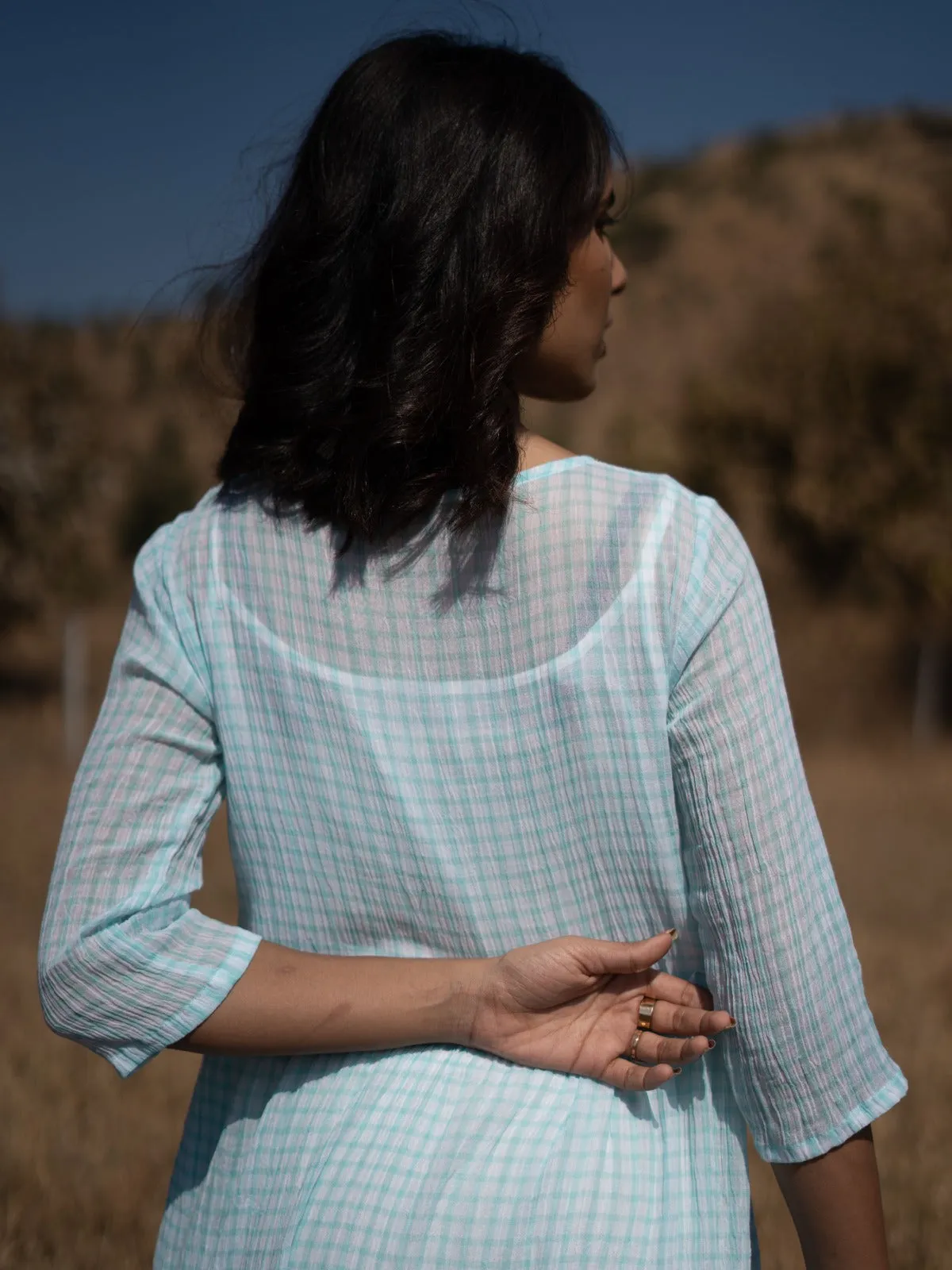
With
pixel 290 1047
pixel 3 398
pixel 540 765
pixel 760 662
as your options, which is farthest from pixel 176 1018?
pixel 3 398

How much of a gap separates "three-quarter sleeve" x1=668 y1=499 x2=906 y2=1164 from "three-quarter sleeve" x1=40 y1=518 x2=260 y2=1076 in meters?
0.37

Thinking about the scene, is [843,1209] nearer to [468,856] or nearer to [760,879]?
[760,879]

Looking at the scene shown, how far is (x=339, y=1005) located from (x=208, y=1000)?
0.34 ft

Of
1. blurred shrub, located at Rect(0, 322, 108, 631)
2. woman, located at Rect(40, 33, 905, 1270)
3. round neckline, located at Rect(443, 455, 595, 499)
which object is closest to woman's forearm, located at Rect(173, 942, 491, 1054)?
woman, located at Rect(40, 33, 905, 1270)

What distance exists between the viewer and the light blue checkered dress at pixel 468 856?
85 centimetres

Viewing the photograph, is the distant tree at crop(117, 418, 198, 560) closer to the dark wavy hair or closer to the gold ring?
the dark wavy hair

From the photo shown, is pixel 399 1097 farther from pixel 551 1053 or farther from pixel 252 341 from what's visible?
pixel 252 341

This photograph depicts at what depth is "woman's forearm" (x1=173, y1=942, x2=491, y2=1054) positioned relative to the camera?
92cm

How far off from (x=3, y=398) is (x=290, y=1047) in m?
12.9

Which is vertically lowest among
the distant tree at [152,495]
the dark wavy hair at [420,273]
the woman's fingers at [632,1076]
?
the distant tree at [152,495]

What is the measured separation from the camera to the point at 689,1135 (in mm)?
911

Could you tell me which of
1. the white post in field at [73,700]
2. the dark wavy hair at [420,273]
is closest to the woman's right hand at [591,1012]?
the dark wavy hair at [420,273]

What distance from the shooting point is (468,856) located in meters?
0.93

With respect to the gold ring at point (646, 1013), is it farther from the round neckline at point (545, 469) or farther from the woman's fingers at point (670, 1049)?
the round neckline at point (545, 469)
